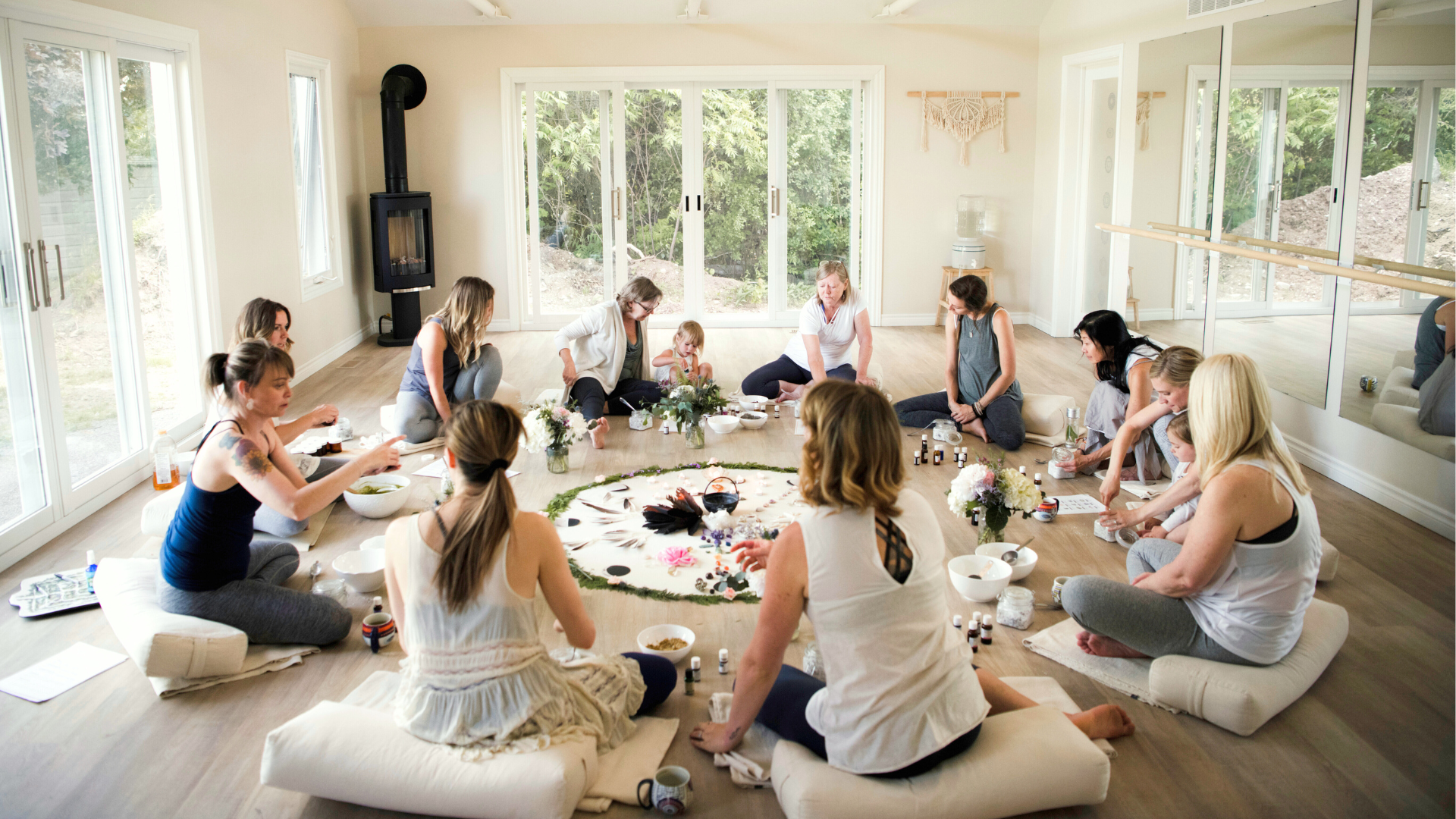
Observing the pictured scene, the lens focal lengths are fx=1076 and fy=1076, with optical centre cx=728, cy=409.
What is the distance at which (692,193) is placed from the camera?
930 centimetres

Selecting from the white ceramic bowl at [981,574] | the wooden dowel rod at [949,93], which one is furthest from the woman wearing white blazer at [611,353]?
the wooden dowel rod at [949,93]

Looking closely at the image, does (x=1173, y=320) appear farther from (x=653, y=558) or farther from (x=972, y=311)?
(x=653, y=558)

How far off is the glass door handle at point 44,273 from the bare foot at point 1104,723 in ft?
13.9

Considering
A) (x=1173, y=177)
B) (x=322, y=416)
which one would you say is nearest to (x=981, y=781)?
(x=322, y=416)

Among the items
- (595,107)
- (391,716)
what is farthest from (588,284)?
(391,716)

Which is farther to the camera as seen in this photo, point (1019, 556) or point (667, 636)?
point (1019, 556)

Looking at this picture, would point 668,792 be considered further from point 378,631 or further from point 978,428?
A: point 978,428

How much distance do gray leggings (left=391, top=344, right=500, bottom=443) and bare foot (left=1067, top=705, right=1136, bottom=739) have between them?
361 centimetres

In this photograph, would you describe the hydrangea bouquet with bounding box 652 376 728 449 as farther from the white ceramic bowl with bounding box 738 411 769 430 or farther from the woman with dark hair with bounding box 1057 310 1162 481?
the woman with dark hair with bounding box 1057 310 1162 481

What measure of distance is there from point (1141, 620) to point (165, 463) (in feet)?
13.6

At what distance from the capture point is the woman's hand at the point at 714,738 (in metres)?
2.68

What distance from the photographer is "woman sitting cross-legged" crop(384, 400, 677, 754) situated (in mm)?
2375

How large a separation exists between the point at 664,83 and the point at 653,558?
5.99m

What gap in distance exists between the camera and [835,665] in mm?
2377
